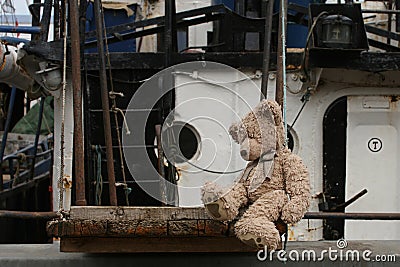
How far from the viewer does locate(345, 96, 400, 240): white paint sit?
20.4ft

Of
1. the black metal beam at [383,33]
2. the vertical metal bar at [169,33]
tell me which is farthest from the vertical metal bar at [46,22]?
the black metal beam at [383,33]

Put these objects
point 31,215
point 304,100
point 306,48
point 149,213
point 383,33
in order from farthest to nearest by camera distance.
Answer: point 383,33 → point 304,100 → point 306,48 → point 31,215 → point 149,213

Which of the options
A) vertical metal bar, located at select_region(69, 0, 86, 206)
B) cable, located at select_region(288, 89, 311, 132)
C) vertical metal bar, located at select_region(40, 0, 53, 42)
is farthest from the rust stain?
vertical metal bar, located at select_region(69, 0, 86, 206)

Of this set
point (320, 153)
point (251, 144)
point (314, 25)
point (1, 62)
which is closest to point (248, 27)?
point (314, 25)

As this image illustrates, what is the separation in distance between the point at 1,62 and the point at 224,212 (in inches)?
150

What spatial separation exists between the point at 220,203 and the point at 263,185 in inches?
12.9

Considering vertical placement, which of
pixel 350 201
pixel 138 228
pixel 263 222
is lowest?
pixel 350 201

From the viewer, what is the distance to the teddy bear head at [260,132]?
329 cm

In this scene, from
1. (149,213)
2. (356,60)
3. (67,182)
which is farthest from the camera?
(67,182)

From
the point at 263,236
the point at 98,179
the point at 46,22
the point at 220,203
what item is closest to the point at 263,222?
the point at 263,236

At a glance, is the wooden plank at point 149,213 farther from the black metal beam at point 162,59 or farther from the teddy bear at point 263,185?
the black metal beam at point 162,59

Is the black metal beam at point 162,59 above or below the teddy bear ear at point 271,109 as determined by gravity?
above

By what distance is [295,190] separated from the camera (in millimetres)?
3227

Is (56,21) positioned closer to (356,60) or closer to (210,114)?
(210,114)
